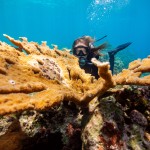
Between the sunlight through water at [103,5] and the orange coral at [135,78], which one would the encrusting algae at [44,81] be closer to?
the orange coral at [135,78]

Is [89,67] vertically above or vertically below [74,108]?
above

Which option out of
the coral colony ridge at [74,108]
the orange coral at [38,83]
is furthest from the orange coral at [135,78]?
the orange coral at [38,83]

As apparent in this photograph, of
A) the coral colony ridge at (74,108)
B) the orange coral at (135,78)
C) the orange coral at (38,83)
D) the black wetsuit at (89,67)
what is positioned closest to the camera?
the orange coral at (38,83)

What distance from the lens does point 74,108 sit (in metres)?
3.08

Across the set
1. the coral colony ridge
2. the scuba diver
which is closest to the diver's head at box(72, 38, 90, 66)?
the scuba diver

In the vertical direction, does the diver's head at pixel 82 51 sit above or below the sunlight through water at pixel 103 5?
below

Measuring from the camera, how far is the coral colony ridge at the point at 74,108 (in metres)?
2.11

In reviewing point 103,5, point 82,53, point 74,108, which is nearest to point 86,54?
point 82,53

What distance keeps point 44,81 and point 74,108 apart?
0.72m

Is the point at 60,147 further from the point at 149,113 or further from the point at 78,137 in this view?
the point at 149,113

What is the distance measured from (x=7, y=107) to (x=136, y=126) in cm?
162

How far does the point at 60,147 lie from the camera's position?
9.53ft

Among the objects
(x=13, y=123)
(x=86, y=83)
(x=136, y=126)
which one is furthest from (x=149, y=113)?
(x=13, y=123)

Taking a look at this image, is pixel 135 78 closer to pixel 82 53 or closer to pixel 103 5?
pixel 82 53
